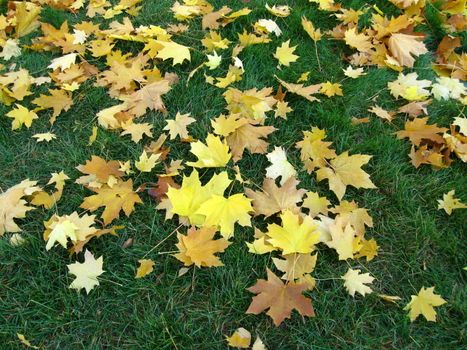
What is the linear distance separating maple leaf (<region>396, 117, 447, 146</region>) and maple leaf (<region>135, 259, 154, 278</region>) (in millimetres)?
1517

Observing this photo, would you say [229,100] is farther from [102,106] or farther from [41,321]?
[41,321]

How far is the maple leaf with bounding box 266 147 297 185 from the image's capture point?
2.21 metres

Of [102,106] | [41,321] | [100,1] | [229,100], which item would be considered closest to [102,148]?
[102,106]

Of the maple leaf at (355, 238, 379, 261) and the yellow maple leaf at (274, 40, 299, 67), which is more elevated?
the yellow maple leaf at (274, 40, 299, 67)

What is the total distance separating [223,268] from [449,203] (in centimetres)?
116

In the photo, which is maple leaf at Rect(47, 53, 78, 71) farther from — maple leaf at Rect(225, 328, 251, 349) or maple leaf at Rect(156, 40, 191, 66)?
maple leaf at Rect(225, 328, 251, 349)

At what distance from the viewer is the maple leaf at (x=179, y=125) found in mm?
2396

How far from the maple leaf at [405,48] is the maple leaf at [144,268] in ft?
6.84

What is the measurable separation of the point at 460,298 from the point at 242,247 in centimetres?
94

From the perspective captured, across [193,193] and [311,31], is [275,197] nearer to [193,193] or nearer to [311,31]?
[193,193]

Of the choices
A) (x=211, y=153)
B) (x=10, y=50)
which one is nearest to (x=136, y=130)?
(x=211, y=153)

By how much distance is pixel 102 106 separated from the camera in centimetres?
262

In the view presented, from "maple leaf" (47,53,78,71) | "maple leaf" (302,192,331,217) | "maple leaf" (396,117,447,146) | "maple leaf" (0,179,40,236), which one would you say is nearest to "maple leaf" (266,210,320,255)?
"maple leaf" (302,192,331,217)

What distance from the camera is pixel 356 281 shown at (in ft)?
6.05
